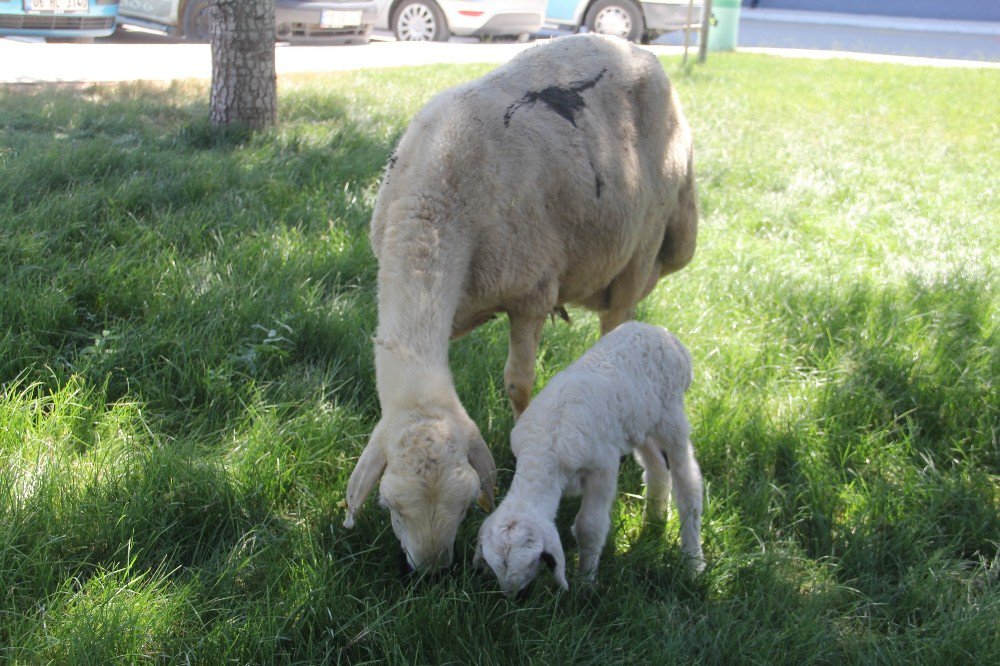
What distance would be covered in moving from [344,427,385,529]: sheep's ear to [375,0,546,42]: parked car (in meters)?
14.1

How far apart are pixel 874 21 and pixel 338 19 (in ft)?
59.9

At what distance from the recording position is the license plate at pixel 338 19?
13.7 metres

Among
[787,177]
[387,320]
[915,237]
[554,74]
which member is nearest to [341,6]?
[787,177]

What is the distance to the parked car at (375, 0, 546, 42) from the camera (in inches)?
631

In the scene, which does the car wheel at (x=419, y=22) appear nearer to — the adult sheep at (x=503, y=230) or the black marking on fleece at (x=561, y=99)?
the adult sheep at (x=503, y=230)

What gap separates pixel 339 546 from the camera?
353cm

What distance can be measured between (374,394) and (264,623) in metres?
1.62

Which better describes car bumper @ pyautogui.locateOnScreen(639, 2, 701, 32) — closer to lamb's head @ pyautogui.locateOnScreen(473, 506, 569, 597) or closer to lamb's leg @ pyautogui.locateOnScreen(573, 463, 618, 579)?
lamb's leg @ pyautogui.locateOnScreen(573, 463, 618, 579)

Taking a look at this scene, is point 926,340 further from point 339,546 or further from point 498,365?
point 339,546

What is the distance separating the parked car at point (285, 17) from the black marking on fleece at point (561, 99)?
9.87m

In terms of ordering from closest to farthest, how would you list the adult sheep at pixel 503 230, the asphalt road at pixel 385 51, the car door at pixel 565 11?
the adult sheep at pixel 503 230
the asphalt road at pixel 385 51
the car door at pixel 565 11

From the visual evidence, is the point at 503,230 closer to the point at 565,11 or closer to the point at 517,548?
the point at 517,548

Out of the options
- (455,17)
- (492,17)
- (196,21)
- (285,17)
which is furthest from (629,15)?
(196,21)

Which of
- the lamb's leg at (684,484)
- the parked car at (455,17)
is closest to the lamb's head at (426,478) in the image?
the lamb's leg at (684,484)
